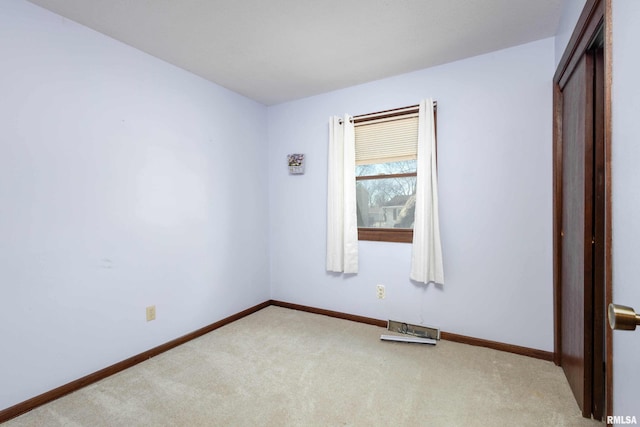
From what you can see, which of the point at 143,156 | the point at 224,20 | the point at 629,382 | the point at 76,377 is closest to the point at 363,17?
the point at 224,20

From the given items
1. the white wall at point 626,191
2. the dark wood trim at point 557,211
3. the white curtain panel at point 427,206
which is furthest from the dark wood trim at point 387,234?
the white wall at point 626,191

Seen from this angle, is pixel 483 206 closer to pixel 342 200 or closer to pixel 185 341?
pixel 342 200

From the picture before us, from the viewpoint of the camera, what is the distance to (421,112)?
2.56 meters

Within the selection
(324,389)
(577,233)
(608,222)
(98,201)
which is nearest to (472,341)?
(577,233)

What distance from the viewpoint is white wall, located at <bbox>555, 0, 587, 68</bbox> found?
1.55 metres

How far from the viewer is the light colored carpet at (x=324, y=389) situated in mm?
1629

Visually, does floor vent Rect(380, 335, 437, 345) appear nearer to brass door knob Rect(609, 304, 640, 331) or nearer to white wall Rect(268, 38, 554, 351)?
white wall Rect(268, 38, 554, 351)

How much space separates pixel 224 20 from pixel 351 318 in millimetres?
2715

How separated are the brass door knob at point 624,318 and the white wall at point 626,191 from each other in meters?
0.37

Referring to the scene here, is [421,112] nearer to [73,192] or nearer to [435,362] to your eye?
[435,362]

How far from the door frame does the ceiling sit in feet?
1.38

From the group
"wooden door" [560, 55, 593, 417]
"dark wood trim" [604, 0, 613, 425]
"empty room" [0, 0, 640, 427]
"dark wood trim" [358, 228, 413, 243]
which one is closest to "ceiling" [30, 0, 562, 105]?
"empty room" [0, 0, 640, 427]

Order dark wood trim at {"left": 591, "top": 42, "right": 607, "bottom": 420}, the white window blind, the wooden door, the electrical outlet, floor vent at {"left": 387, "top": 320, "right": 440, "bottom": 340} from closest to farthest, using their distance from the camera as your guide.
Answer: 1. dark wood trim at {"left": 591, "top": 42, "right": 607, "bottom": 420}
2. the wooden door
3. the electrical outlet
4. floor vent at {"left": 387, "top": 320, "right": 440, "bottom": 340}
5. the white window blind

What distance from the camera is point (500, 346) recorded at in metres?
2.36
